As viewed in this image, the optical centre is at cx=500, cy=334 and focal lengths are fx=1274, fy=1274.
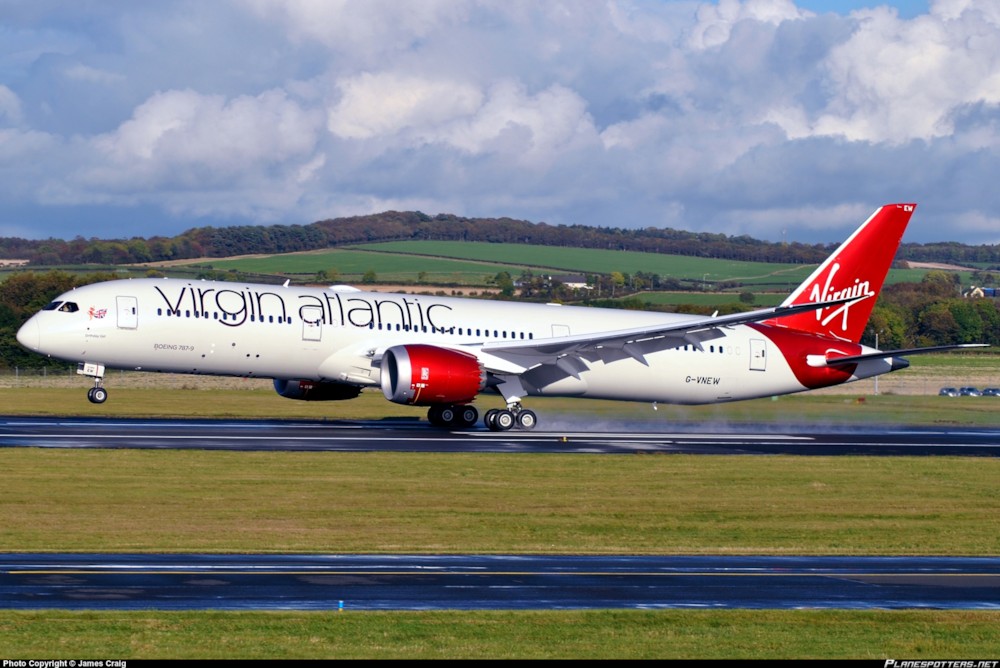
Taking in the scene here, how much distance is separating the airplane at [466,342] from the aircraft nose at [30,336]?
4 centimetres

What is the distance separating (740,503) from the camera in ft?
78.9

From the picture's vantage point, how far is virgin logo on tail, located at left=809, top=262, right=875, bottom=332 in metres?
43.1

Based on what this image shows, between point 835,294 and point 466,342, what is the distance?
1321 centimetres

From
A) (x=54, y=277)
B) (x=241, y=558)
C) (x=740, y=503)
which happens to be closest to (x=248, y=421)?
(x=740, y=503)

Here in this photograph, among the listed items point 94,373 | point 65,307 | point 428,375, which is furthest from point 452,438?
point 65,307

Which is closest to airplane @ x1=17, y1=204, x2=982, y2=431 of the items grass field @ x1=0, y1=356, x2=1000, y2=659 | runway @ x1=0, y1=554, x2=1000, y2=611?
grass field @ x1=0, y1=356, x2=1000, y2=659

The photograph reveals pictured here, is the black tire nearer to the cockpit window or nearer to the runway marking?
the cockpit window

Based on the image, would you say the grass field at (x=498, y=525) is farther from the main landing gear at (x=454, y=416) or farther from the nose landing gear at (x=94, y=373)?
the main landing gear at (x=454, y=416)

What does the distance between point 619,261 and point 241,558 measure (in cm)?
14215

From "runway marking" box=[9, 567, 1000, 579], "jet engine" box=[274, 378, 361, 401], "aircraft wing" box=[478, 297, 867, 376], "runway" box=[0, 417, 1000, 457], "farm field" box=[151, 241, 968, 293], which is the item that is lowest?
"runway marking" box=[9, 567, 1000, 579]

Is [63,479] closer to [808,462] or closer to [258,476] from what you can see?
[258,476]

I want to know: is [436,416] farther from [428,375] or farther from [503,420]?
[428,375]

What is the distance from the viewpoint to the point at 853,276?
141 feet

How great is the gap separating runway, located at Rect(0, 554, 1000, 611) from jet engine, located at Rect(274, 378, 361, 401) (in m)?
22.1
